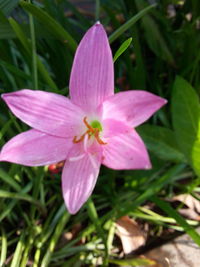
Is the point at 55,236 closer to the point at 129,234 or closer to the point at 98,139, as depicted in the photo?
the point at 129,234

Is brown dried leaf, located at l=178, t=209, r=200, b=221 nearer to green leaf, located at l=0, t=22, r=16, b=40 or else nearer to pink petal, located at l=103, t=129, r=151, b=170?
pink petal, located at l=103, t=129, r=151, b=170

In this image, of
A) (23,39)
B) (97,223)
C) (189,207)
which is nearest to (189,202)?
(189,207)

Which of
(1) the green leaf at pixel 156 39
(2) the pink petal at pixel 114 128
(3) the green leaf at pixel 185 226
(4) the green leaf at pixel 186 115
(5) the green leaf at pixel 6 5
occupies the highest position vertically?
(5) the green leaf at pixel 6 5

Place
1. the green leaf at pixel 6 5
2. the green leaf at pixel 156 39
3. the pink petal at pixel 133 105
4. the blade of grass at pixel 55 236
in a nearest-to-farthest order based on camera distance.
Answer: the pink petal at pixel 133 105 < the green leaf at pixel 6 5 < the blade of grass at pixel 55 236 < the green leaf at pixel 156 39

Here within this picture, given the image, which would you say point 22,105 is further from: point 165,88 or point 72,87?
point 165,88

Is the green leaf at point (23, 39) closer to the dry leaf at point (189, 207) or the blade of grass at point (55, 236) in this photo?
the blade of grass at point (55, 236)

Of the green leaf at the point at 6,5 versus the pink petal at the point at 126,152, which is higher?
the green leaf at the point at 6,5

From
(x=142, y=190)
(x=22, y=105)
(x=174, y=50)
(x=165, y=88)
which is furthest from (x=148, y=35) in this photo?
(x=22, y=105)

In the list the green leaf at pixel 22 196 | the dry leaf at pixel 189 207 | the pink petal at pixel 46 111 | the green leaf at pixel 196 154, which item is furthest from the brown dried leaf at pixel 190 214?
the pink petal at pixel 46 111
